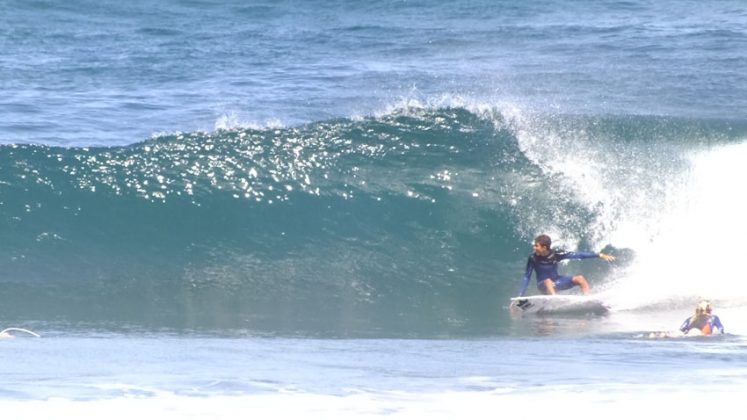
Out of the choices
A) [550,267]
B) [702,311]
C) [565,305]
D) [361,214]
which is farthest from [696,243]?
[702,311]

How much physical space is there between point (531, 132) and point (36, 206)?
6.96m

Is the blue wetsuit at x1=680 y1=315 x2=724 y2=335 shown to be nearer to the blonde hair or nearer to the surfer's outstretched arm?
the blonde hair

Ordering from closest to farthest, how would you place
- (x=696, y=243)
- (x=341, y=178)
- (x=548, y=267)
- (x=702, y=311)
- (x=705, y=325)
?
(x=705, y=325), (x=702, y=311), (x=548, y=267), (x=696, y=243), (x=341, y=178)

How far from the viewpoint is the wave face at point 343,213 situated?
13453mm

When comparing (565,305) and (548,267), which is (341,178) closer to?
(548,267)

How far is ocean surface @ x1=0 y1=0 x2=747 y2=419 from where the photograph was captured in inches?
331

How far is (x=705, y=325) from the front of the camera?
11109 millimetres

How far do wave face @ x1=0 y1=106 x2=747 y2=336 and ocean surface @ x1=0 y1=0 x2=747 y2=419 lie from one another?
0.14 feet

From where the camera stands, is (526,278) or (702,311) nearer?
(702,311)

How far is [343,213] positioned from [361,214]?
237 mm

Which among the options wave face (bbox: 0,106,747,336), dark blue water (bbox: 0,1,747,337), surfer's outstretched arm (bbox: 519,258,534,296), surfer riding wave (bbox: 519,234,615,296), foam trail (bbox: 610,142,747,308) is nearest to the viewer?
surfer's outstretched arm (bbox: 519,258,534,296)

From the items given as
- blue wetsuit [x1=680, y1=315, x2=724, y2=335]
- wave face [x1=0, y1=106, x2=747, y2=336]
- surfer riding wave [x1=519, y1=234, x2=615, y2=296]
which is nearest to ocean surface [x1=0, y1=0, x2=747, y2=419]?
wave face [x1=0, y1=106, x2=747, y2=336]

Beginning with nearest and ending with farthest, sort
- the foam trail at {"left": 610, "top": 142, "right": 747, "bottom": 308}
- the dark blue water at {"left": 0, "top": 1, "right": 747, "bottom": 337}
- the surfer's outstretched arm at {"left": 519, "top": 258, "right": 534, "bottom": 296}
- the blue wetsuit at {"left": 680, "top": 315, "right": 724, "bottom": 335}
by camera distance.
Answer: the blue wetsuit at {"left": 680, "top": 315, "right": 724, "bottom": 335} → the surfer's outstretched arm at {"left": 519, "top": 258, "right": 534, "bottom": 296} → the dark blue water at {"left": 0, "top": 1, "right": 747, "bottom": 337} → the foam trail at {"left": 610, "top": 142, "right": 747, "bottom": 308}

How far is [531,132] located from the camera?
693 inches
